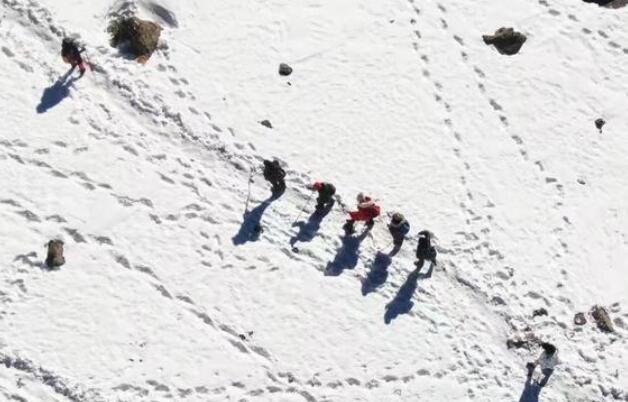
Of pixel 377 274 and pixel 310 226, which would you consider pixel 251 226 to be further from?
pixel 377 274

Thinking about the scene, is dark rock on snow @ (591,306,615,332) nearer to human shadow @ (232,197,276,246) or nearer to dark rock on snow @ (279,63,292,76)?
human shadow @ (232,197,276,246)

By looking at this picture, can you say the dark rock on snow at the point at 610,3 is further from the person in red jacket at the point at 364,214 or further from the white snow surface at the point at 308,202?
the person in red jacket at the point at 364,214

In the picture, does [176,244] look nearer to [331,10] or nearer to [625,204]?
[331,10]

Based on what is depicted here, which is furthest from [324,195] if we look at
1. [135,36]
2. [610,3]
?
[610,3]

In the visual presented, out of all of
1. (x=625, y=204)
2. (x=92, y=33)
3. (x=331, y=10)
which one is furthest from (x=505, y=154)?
(x=92, y=33)

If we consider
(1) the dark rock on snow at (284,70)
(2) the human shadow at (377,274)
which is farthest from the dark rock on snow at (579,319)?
(1) the dark rock on snow at (284,70)
